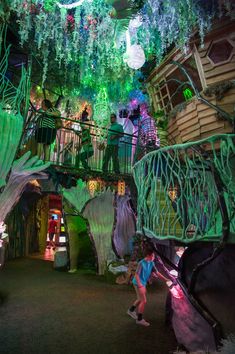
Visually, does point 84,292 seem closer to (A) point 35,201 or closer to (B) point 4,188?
(B) point 4,188

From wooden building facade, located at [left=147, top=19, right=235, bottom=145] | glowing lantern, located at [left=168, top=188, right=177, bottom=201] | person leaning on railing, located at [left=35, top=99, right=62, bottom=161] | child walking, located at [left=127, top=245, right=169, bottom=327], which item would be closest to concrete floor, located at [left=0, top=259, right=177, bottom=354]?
child walking, located at [left=127, top=245, right=169, bottom=327]

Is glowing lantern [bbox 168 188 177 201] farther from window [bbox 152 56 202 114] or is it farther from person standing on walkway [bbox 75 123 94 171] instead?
person standing on walkway [bbox 75 123 94 171]

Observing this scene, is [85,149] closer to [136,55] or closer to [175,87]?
[175,87]

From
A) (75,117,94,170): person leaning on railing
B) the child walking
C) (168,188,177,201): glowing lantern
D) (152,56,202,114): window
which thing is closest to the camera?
(168,188,177,201): glowing lantern

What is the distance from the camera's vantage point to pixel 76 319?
677 centimetres

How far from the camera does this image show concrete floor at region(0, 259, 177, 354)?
5340 mm

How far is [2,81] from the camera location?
8117mm

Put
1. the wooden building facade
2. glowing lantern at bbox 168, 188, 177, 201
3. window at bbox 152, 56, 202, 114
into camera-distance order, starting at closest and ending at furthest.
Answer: glowing lantern at bbox 168, 188, 177, 201 → the wooden building facade → window at bbox 152, 56, 202, 114

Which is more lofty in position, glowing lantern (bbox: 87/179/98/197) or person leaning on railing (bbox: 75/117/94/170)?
person leaning on railing (bbox: 75/117/94/170)

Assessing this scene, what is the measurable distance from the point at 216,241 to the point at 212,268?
1.18 metres

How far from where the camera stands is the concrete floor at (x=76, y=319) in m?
5.34

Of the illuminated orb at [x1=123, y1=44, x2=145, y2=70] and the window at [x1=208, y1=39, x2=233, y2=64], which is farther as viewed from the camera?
the window at [x1=208, y1=39, x2=233, y2=64]

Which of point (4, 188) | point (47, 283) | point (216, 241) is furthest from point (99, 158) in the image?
point (216, 241)

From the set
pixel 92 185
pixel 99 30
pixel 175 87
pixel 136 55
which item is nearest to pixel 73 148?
pixel 92 185
